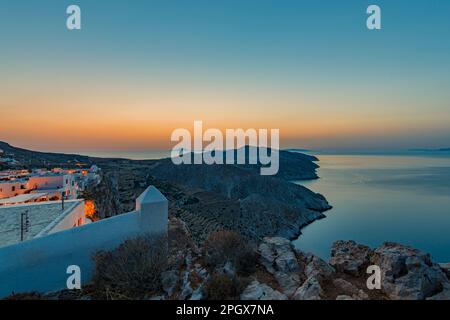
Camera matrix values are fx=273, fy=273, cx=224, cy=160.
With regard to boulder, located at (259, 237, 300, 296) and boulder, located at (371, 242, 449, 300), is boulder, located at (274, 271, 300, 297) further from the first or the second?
boulder, located at (371, 242, 449, 300)

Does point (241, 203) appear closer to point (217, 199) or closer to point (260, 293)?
point (217, 199)

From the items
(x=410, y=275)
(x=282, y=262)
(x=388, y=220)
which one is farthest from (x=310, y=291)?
(x=388, y=220)

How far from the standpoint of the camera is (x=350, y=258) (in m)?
6.45

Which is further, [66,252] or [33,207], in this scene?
[33,207]

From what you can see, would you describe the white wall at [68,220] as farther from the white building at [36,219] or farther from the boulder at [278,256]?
the boulder at [278,256]

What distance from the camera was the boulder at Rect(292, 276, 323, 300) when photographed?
4770 millimetres

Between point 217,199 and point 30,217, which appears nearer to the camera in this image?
point 30,217

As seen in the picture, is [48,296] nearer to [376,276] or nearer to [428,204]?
[376,276]

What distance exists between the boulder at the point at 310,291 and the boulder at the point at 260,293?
281mm

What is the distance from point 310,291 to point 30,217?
1102cm
